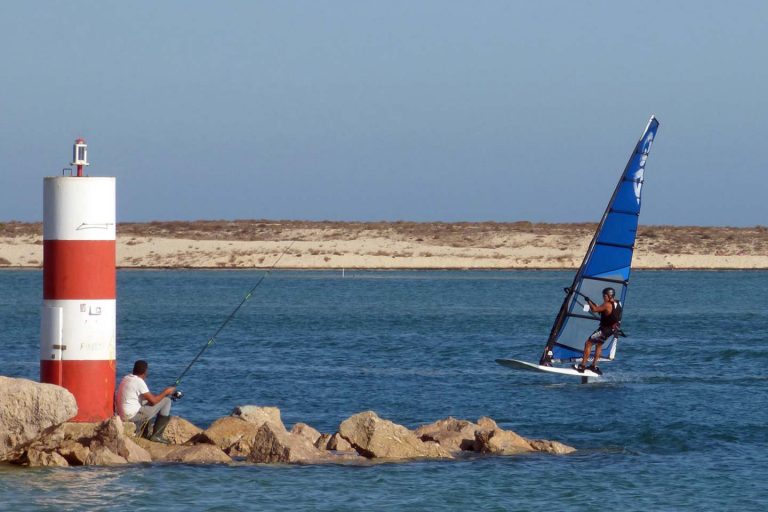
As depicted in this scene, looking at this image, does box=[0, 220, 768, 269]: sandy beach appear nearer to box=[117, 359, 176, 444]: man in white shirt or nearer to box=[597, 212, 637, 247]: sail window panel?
box=[597, 212, 637, 247]: sail window panel

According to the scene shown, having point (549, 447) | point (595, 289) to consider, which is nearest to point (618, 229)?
point (595, 289)

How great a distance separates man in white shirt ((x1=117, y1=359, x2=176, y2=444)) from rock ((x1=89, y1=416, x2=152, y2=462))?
26cm

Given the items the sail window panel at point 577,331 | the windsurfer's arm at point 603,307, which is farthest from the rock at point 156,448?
the sail window panel at point 577,331

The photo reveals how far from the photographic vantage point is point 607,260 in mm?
23094

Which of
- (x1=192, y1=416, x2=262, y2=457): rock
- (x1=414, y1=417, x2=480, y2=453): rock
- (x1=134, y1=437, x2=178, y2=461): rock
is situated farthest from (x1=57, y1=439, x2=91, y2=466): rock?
(x1=414, y1=417, x2=480, y2=453): rock

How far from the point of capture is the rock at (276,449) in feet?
43.8

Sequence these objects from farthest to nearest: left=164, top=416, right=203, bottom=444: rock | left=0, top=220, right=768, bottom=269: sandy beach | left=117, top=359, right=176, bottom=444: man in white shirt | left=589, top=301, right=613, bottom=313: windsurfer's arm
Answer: left=0, top=220, right=768, bottom=269: sandy beach, left=589, top=301, right=613, bottom=313: windsurfer's arm, left=164, top=416, right=203, bottom=444: rock, left=117, top=359, right=176, bottom=444: man in white shirt

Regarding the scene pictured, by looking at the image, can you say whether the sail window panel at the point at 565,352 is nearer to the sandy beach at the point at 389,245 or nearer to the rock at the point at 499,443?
the rock at the point at 499,443

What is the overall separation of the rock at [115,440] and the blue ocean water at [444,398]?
5.7 inches

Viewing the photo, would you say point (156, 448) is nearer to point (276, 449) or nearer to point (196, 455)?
point (196, 455)

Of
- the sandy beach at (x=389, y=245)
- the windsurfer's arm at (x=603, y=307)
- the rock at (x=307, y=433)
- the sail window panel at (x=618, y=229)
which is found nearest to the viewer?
the rock at (x=307, y=433)

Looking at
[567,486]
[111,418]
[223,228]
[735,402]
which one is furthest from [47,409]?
[223,228]

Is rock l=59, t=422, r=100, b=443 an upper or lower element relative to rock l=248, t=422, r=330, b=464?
upper

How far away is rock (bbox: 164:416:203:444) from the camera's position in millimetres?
13938
